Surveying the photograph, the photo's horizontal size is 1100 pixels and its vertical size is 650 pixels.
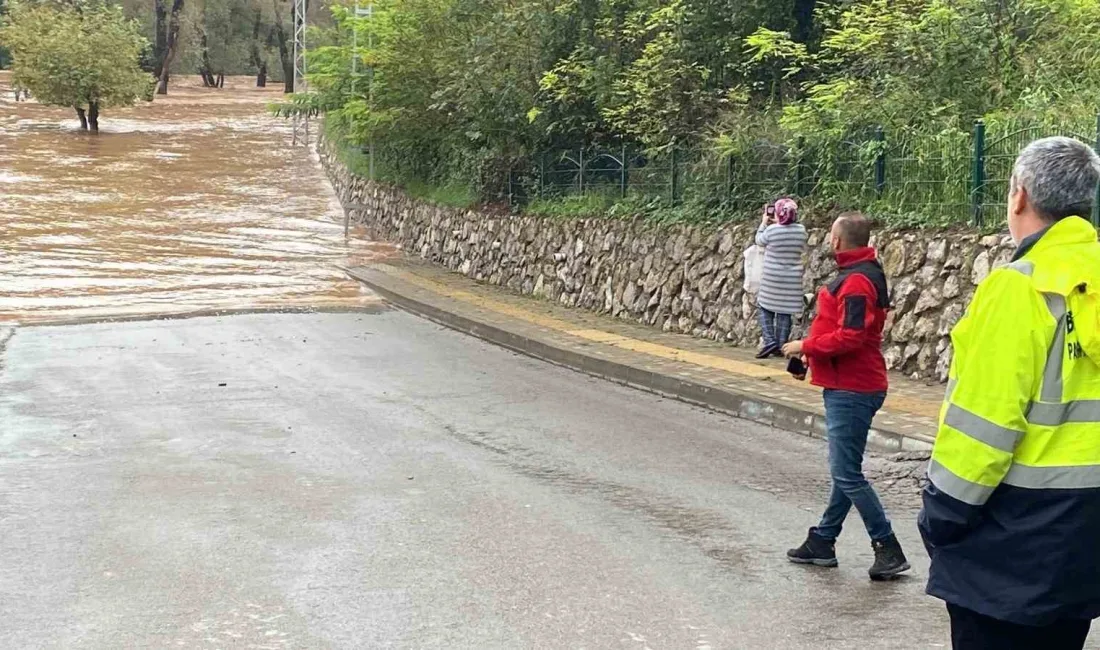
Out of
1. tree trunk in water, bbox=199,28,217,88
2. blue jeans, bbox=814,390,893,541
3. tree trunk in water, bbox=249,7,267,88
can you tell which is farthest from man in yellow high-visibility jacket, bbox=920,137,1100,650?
tree trunk in water, bbox=249,7,267,88

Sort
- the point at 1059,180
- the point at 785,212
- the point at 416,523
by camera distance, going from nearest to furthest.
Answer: the point at 1059,180
the point at 416,523
the point at 785,212

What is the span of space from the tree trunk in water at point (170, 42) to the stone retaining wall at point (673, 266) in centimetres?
4624

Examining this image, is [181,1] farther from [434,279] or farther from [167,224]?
[434,279]

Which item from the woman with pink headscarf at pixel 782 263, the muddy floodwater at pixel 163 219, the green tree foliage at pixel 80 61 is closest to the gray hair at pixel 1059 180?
the woman with pink headscarf at pixel 782 263

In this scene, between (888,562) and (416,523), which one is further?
(416,523)

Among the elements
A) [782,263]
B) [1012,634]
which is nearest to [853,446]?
[1012,634]

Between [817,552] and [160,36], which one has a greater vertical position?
[160,36]

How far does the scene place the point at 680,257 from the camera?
1619 centimetres

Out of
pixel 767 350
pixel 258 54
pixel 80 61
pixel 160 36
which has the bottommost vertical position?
pixel 767 350

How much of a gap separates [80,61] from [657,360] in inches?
1860

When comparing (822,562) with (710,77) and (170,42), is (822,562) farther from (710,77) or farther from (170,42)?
→ (170,42)

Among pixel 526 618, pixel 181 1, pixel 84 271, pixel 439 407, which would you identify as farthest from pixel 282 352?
pixel 181 1

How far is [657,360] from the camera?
42.6ft

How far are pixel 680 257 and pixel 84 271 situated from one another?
1397cm
